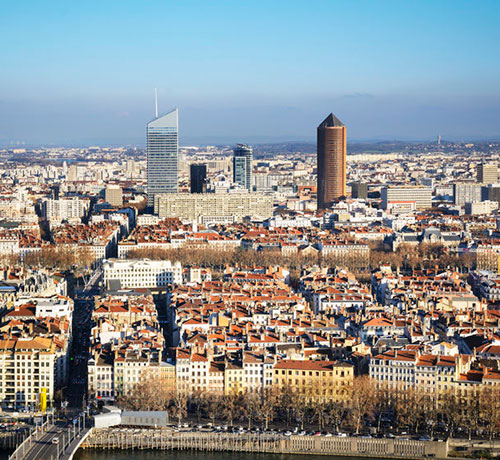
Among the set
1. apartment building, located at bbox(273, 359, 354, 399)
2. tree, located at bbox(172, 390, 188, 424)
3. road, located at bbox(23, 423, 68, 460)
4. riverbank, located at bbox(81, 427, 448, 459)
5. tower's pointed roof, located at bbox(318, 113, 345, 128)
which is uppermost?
tower's pointed roof, located at bbox(318, 113, 345, 128)

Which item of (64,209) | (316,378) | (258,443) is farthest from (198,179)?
(258,443)

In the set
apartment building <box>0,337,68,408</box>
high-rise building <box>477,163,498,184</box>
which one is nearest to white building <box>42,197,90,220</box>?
high-rise building <box>477,163,498,184</box>

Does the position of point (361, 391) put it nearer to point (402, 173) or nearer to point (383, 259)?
point (383, 259)

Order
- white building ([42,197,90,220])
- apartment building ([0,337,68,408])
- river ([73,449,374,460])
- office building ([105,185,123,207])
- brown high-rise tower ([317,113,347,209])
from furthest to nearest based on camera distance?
brown high-rise tower ([317,113,347,209])
office building ([105,185,123,207])
white building ([42,197,90,220])
apartment building ([0,337,68,408])
river ([73,449,374,460])

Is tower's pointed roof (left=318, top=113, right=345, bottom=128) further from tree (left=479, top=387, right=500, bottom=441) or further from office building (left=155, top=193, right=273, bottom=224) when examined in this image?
tree (left=479, top=387, right=500, bottom=441)

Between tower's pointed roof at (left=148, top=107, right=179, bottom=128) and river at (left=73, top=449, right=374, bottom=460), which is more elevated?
tower's pointed roof at (left=148, top=107, right=179, bottom=128)

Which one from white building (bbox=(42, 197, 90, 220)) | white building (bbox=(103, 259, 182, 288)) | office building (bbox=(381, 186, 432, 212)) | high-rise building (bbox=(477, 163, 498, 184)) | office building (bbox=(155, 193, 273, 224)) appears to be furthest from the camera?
high-rise building (bbox=(477, 163, 498, 184))

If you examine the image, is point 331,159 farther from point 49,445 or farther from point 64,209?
point 49,445

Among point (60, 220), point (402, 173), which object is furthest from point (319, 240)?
point (402, 173)
